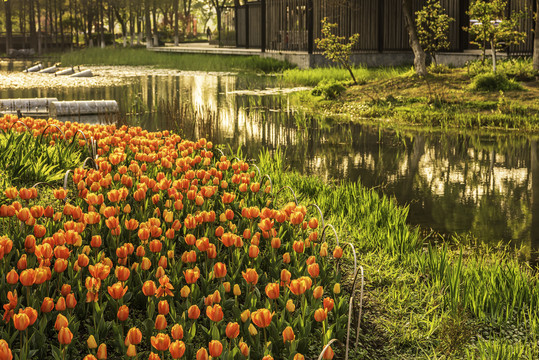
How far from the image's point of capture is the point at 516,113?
54.9 ft

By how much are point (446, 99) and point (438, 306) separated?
14076mm

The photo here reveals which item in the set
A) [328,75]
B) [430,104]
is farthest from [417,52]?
[328,75]

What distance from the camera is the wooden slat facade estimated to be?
28031 mm

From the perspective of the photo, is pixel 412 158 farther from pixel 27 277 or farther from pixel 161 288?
pixel 27 277

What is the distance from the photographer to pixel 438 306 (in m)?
5.26

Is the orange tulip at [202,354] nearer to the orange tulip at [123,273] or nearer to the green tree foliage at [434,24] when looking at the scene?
the orange tulip at [123,273]

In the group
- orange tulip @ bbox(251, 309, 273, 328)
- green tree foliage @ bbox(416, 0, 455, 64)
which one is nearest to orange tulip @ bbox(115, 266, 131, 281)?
orange tulip @ bbox(251, 309, 273, 328)

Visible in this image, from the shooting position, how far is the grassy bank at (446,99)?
16.6 meters

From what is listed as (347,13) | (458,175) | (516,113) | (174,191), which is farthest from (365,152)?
(347,13)

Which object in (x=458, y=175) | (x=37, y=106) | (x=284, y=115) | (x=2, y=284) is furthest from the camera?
(x=284, y=115)

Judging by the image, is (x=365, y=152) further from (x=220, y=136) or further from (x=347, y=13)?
(x=347, y=13)

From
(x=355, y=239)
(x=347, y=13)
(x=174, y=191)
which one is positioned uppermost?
(x=347, y=13)

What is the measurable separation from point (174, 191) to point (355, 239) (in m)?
1.99

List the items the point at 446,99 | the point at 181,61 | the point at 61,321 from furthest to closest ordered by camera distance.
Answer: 1. the point at 181,61
2. the point at 446,99
3. the point at 61,321
